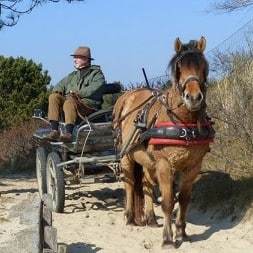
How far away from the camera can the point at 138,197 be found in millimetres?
8125

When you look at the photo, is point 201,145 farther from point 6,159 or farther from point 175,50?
point 6,159

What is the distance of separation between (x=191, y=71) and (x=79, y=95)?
2.97 m

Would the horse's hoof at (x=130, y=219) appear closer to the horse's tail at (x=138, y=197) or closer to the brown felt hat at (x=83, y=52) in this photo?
the horse's tail at (x=138, y=197)

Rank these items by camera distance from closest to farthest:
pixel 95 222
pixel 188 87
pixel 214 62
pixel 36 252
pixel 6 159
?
pixel 36 252
pixel 188 87
pixel 95 222
pixel 214 62
pixel 6 159

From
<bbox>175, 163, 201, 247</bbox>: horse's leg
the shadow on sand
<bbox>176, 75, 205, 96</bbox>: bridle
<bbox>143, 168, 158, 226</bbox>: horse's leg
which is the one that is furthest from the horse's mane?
the shadow on sand

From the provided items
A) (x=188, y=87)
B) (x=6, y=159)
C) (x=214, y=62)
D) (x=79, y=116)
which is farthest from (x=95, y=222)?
(x=6, y=159)

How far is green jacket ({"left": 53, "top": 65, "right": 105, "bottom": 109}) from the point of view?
29.9 feet

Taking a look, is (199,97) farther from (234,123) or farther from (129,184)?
(234,123)

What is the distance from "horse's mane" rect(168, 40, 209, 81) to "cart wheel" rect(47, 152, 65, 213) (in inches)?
110

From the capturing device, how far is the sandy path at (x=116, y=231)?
273 inches

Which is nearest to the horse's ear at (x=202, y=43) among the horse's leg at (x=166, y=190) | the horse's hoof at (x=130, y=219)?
the horse's leg at (x=166, y=190)

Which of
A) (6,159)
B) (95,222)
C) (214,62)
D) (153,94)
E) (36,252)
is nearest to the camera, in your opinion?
(36,252)

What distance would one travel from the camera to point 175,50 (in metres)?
6.73

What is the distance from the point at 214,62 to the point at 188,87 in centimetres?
560
